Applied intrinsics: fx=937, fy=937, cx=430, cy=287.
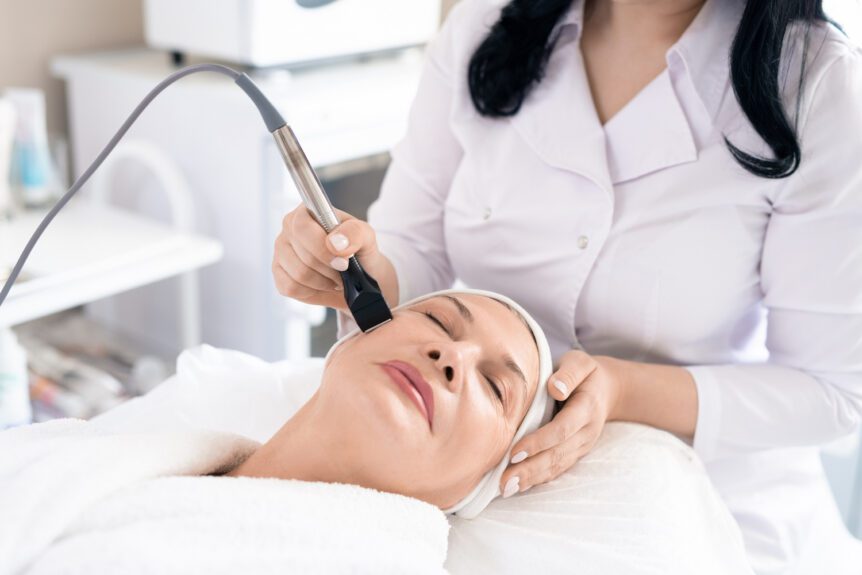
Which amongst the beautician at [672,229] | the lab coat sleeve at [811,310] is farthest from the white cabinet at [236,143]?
the lab coat sleeve at [811,310]

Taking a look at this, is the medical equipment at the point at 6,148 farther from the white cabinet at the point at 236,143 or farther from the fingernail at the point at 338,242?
the fingernail at the point at 338,242

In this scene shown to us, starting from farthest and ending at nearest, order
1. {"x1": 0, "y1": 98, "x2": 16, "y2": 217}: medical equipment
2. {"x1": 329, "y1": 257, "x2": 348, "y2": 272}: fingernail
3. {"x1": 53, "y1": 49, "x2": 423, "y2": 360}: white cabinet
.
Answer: {"x1": 53, "y1": 49, "x2": 423, "y2": 360}: white cabinet < {"x1": 0, "y1": 98, "x2": 16, "y2": 217}: medical equipment < {"x1": 329, "y1": 257, "x2": 348, "y2": 272}: fingernail

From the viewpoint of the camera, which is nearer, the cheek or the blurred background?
the cheek

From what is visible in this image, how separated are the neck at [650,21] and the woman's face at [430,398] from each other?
0.41 meters

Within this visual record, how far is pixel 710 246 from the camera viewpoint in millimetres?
1067

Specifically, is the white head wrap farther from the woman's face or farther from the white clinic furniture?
the white clinic furniture

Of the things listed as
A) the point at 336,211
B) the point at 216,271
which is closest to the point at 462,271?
the point at 336,211

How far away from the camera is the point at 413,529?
0.85 m

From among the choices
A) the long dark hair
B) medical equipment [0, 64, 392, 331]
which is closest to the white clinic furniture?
medical equipment [0, 64, 392, 331]

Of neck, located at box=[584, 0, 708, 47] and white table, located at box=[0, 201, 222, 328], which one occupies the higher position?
neck, located at box=[584, 0, 708, 47]

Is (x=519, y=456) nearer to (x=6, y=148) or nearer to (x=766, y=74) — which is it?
(x=766, y=74)

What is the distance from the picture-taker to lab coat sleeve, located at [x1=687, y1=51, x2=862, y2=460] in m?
1.00

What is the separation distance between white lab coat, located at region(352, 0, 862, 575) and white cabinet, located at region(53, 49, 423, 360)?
0.60 metres

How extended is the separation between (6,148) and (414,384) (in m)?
1.09
